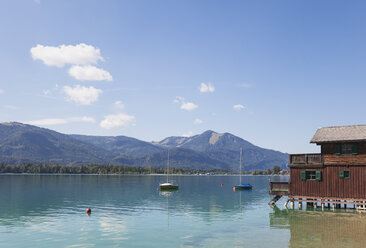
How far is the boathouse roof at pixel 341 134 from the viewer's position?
1831 inches

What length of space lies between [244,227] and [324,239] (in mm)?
10319

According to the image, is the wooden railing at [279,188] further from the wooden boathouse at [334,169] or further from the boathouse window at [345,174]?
the boathouse window at [345,174]

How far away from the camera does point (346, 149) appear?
47.0 meters

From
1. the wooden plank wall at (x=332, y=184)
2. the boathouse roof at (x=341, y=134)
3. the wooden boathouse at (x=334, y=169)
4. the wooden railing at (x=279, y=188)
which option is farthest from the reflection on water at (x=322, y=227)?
the boathouse roof at (x=341, y=134)

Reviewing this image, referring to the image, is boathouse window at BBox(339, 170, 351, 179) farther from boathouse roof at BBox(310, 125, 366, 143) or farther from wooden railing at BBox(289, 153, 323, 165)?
boathouse roof at BBox(310, 125, 366, 143)

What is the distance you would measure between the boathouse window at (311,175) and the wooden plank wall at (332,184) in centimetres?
47

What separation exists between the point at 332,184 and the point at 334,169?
212cm

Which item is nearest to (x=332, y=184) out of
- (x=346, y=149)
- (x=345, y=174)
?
(x=345, y=174)

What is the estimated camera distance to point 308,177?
163ft

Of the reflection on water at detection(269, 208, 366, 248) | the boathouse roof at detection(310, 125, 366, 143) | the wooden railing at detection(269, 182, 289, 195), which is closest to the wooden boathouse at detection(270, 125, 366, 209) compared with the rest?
the boathouse roof at detection(310, 125, 366, 143)

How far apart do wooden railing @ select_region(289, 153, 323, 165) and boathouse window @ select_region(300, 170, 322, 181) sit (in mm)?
1334

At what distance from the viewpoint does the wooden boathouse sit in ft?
150

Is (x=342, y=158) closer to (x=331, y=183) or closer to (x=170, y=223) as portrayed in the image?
(x=331, y=183)

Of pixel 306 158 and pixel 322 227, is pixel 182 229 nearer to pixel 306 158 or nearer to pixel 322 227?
pixel 322 227
